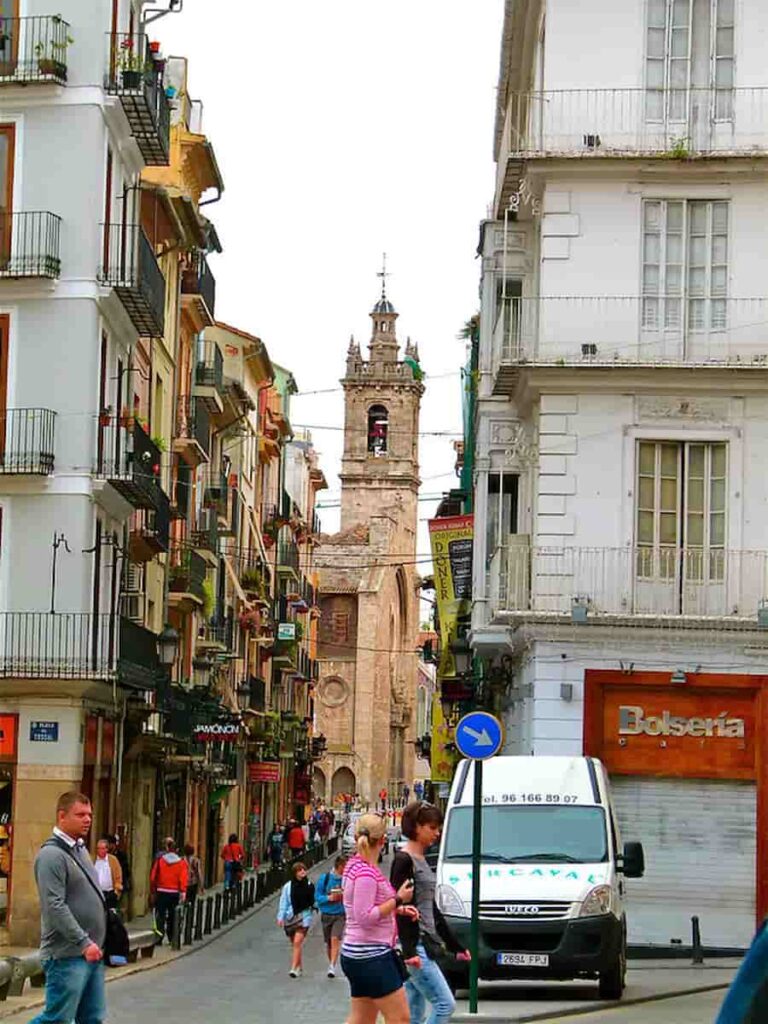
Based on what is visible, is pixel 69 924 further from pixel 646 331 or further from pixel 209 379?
pixel 209 379

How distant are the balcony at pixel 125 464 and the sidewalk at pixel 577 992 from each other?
11.3 metres

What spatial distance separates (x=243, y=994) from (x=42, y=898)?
12.5 metres

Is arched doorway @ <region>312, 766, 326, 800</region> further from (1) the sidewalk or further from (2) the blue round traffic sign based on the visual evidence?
(2) the blue round traffic sign

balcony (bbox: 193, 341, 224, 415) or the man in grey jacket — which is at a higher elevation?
balcony (bbox: 193, 341, 224, 415)

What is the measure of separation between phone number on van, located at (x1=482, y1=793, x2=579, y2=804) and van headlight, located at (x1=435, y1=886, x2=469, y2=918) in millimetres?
1543

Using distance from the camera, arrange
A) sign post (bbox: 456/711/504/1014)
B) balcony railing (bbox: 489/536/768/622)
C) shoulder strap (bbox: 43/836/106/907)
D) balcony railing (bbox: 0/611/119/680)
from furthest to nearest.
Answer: balcony railing (bbox: 0/611/119/680) → balcony railing (bbox: 489/536/768/622) → sign post (bbox: 456/711/504/1014) → shoulder strap (bbox: 43/836/106/907)

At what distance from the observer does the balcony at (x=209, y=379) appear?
172 ft

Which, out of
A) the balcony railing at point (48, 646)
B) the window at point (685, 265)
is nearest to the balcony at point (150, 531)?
the balcony railing at point (48, 646)

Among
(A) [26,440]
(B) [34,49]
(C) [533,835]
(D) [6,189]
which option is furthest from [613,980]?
(B) [34,49]

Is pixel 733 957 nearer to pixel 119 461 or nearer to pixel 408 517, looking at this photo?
pixel 119 461

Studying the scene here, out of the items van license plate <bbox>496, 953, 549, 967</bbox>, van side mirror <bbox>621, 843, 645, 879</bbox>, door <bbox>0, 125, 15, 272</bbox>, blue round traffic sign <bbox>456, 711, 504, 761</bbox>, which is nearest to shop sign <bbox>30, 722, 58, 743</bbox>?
door <bbox>0, 125, 15, 272</bbox>

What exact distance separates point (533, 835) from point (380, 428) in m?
139

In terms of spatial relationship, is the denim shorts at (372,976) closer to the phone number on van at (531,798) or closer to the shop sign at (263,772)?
the phone number on van at (531,798)

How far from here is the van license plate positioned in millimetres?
Answer: 21141
